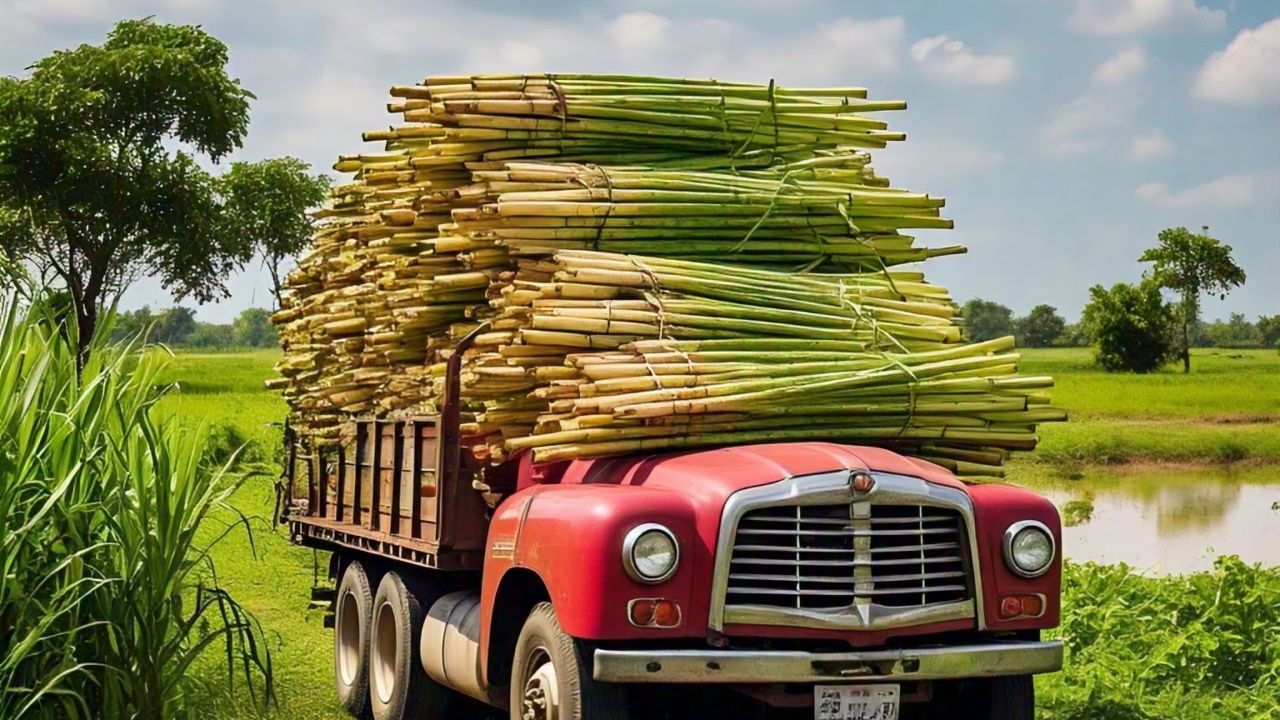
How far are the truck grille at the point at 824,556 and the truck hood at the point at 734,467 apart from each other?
0.45ft

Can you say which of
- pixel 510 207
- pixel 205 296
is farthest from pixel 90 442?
pixel 205 296

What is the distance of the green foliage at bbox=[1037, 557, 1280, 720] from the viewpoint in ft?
27.5

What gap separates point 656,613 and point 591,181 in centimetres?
236

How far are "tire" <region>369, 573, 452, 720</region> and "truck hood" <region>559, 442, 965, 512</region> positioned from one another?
6.89 ft

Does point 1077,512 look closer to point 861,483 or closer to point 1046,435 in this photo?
point 1046,435

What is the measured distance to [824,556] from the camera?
6.26 meters

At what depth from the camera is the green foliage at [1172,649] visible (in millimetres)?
8383

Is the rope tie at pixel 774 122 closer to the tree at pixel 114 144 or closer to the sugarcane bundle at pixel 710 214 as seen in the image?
the sugarcane bundle at pixel 710 214

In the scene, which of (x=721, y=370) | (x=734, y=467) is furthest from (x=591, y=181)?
(x=734, y=467)

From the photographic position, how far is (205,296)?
4166 centimetres

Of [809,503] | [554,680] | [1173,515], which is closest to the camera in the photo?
[809,503]

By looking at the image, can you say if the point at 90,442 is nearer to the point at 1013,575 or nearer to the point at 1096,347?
the point at 1013,575

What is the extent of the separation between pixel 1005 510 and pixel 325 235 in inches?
234

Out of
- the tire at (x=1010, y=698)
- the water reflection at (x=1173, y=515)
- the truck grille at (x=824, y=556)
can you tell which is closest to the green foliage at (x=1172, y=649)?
the tire at (x=1010, y=698)
